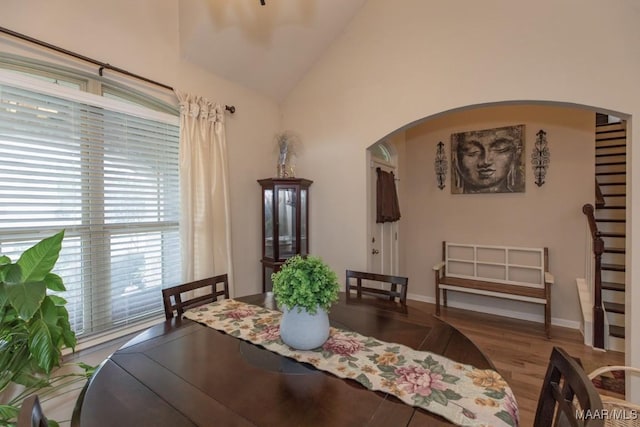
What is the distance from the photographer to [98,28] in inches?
78.1

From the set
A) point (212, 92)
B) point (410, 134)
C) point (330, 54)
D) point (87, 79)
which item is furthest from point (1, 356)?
point (410, 134)

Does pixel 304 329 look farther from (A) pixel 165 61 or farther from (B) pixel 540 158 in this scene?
(B) pixel 540 158

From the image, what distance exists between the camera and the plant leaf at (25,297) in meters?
1.24

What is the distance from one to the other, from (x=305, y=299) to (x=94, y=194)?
175 cm

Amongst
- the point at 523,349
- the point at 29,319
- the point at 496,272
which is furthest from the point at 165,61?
the point at 496,272

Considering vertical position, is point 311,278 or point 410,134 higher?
point 410,134

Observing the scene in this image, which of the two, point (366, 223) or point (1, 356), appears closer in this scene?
point (1, 356)

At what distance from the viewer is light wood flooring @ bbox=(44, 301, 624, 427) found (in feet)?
6.44

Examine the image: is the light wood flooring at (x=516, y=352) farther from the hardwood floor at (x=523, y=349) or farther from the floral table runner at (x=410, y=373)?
the floral table runner at (x=410, y=373)

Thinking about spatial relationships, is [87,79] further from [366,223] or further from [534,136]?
[534,136]

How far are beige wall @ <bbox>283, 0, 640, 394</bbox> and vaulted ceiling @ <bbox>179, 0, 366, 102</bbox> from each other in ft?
0.55

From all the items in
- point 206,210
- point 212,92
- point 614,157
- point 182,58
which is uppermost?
point 182,58

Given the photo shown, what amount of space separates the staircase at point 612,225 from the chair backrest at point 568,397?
2.78 metres

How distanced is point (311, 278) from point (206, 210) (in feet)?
5.30
